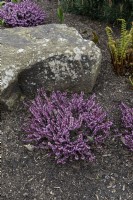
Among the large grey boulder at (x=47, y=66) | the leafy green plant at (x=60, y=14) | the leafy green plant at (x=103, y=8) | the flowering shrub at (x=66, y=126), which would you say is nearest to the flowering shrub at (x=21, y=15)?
the leafy green plant at (x=60, y=14)

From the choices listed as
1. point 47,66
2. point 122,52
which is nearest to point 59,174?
point 47,66

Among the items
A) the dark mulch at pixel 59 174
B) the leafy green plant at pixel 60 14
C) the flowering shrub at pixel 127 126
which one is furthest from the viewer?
the leafy green plant at pixel 60 14

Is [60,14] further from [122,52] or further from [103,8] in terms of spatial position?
[122,52]

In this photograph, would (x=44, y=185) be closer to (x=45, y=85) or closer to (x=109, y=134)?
(x=109, y=134)

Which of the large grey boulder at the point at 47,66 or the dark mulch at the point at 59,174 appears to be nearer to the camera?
the dark mulch at the point at 59,174

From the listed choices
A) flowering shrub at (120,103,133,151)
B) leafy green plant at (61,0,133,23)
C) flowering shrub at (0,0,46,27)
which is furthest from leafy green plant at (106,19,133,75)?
flowering shrub at (0,0,46,27)

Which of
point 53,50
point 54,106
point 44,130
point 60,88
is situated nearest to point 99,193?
point 44,130

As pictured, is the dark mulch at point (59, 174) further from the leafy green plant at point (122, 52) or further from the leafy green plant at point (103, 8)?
the leafy green plant at point (103, 8)

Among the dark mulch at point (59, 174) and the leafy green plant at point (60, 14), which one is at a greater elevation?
the leafy green plant at point (60, 14)
